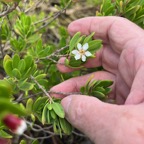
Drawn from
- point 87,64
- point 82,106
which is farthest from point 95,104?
point 87,64

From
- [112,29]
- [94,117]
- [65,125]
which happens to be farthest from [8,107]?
[112,29]

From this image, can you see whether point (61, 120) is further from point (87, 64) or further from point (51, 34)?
point (51, 34)

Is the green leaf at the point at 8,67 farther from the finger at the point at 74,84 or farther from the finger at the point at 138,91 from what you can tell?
the finger at the point at 138,91

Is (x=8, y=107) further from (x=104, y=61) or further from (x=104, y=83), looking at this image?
(x=104, y=61)

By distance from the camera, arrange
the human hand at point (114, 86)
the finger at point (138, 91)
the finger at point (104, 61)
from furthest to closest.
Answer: the finger at point (104, 61)
the finger at point (138, 91)
the human hand at point (114, 86)

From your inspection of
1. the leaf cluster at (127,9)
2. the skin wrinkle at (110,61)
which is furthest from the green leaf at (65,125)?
the leaf cluster at (127,9)

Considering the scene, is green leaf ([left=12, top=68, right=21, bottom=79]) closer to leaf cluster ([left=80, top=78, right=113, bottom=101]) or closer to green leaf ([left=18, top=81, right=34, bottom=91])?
green leaf ([left=18, top=81, right=34, bottom=91])

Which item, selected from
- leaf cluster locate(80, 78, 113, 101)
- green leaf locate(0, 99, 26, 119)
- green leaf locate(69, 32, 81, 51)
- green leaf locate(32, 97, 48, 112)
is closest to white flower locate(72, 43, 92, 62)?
green leaf locate(69, 32, 81, 51)
